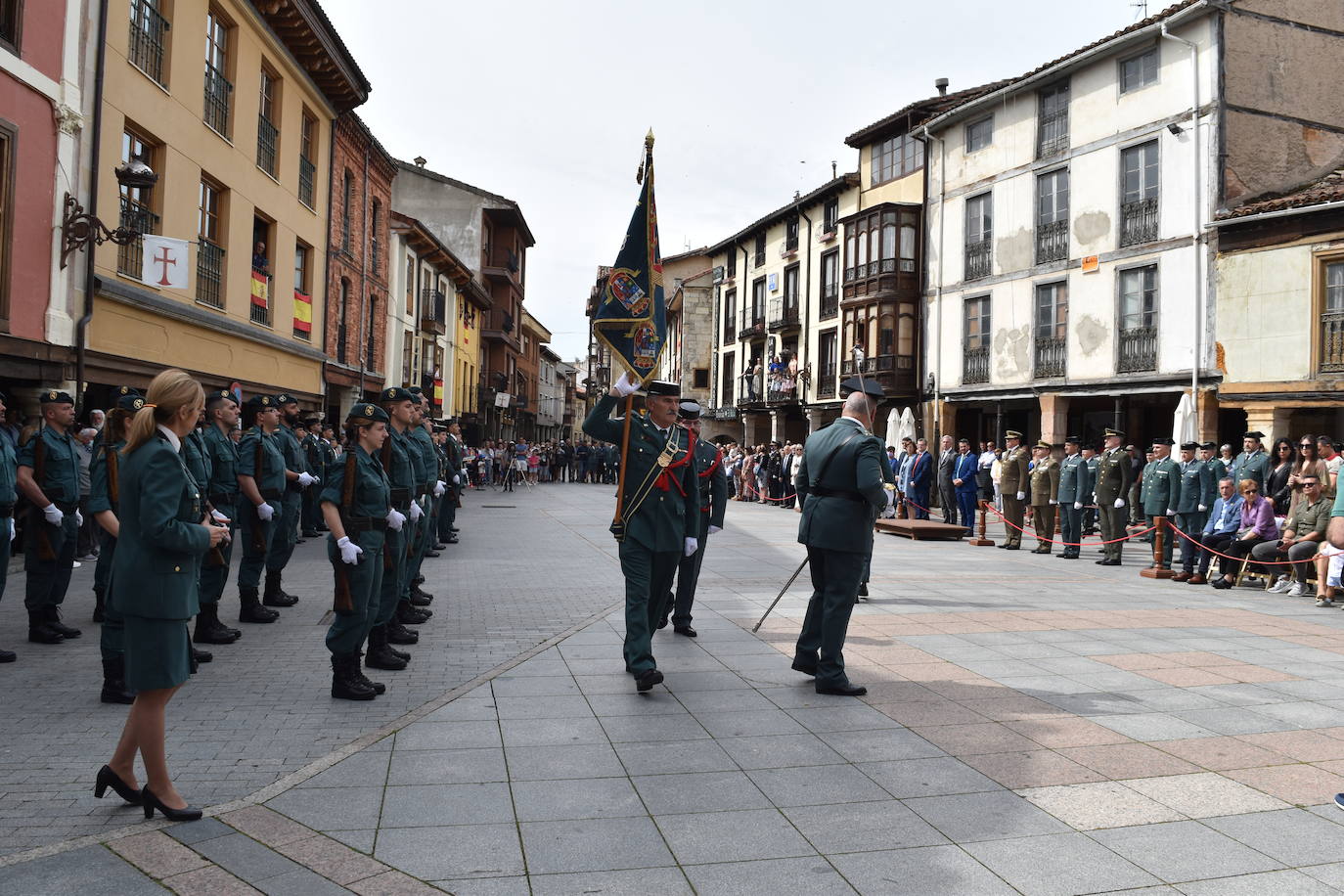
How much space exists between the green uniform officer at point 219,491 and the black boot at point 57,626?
2.88ft

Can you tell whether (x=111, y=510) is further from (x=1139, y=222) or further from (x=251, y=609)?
(x=1139, y=222)

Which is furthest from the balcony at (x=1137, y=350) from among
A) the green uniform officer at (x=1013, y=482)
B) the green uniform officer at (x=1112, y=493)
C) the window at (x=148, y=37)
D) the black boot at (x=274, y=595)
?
the window at (x=148, y=37)

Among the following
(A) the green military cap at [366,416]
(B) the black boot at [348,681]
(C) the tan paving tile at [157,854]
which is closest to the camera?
(C) the tan paving tile at [157,854]

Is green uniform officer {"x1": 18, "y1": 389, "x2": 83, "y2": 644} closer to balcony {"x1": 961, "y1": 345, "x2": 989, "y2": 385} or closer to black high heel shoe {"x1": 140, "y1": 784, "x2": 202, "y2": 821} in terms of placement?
black high heel shoe {"x1": 140, "y1": 784, "x2": 202, "y2": 821}

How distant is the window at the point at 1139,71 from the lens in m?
23.1

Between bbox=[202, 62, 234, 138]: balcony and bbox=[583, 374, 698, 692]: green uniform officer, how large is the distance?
13372mm

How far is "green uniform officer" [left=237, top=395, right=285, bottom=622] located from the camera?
8141 mm

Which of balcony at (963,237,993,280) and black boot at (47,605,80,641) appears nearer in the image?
black boot at (47,605,80,641)

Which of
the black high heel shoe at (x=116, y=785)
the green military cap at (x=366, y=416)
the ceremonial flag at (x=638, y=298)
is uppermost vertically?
the ceremonial flag at (x=638, y=298)

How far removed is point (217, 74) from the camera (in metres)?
16.7

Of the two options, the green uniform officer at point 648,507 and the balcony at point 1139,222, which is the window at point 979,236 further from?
the green uniform officer at point 648,507

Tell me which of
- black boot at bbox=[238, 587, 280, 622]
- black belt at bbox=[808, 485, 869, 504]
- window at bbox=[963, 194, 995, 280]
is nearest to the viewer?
black belt at bbox=[808, 485, 869, 504]

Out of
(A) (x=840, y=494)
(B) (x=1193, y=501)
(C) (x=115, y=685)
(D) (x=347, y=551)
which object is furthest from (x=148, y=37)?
(B) (x=1193, y=501)

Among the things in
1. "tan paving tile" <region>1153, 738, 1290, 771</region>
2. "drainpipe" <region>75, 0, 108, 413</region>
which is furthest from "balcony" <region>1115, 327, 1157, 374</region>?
"drainpipe" <region>75, 0, 108, 413</region>
